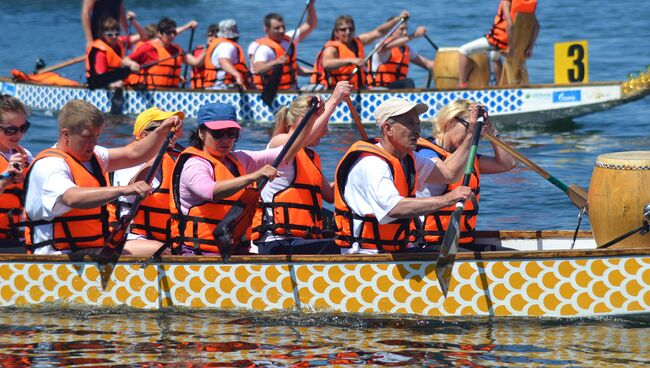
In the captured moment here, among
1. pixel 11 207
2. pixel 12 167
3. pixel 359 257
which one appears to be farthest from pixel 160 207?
pixel 359 257

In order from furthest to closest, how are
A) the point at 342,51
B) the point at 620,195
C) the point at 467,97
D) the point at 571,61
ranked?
the point at 342,51
the point at 467,97
the point at 571,61
the point at 620,195

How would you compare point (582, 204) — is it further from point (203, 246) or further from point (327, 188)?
point (203, 246)

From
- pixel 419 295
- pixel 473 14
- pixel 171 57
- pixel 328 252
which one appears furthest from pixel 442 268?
pixel 473 14

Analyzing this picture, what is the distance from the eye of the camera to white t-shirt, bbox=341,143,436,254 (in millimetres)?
7018

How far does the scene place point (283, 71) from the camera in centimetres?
1576

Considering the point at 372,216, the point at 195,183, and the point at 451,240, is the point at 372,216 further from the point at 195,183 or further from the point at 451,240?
the point at 195,183

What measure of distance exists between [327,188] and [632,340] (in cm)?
226

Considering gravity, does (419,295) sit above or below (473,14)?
below

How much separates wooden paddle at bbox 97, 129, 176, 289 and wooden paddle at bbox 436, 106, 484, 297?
67.5 inches

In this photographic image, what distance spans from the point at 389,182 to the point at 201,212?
118 cm

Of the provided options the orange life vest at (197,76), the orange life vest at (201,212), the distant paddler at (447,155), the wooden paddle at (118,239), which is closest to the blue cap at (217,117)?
the orange life vest at (201,212)

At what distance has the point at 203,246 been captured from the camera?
25.1 feet

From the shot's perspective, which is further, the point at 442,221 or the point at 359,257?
the point at 442,221

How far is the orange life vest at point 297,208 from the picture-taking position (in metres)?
8.02
